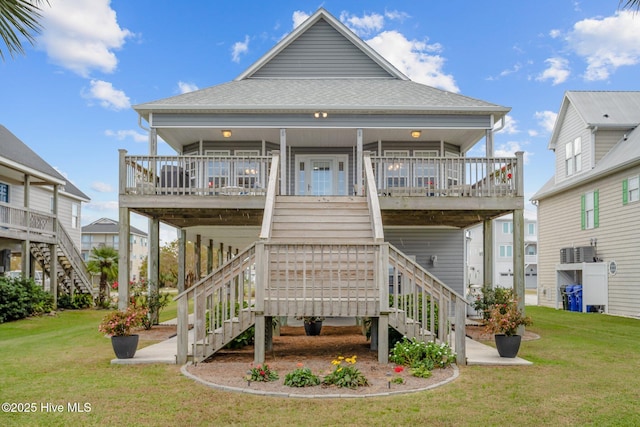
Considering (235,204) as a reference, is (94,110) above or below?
above

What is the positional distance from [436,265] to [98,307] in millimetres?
14338

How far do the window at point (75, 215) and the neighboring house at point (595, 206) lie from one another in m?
24.5

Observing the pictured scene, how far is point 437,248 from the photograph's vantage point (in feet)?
54.3

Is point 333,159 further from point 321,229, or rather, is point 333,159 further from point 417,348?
point 417,348

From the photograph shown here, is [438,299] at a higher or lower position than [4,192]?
lower

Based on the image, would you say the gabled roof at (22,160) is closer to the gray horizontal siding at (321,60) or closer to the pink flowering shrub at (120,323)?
the gray horizontal siding at (321,60)

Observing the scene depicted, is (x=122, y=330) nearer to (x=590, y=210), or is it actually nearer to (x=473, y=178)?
(x=473, y=178)

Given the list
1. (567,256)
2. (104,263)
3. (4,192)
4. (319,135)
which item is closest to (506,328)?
(319,135)

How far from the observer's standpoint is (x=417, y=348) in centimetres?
793

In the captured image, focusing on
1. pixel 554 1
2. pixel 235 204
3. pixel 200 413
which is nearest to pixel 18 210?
pixel 235 204

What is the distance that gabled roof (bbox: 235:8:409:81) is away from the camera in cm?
1731

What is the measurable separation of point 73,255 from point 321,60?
13402 millimetres

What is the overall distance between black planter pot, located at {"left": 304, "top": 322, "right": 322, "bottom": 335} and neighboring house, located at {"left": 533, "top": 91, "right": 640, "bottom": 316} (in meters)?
11.9

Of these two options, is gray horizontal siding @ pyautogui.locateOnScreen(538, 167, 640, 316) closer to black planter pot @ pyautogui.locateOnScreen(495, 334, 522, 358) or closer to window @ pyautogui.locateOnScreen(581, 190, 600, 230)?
window @ pyautogui.locateOnScreen(581, 190, 600, 230)
